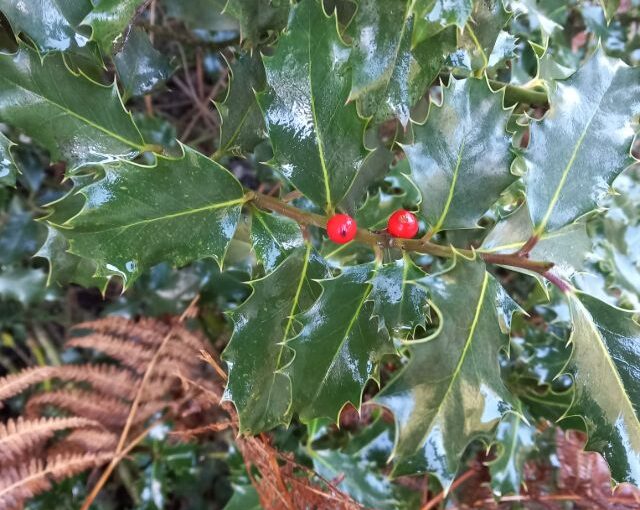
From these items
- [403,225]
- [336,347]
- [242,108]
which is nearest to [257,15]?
A: [242,108]

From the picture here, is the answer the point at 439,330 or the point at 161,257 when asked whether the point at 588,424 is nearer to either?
the point at 439,330

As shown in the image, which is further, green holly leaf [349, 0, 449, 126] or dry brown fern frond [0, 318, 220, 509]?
dry brown fern frond [0, 318, 220, 509]

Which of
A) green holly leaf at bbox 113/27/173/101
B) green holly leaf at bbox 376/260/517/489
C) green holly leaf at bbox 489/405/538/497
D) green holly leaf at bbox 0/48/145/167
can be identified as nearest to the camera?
green holly leaf at bbox 376/260/517/489

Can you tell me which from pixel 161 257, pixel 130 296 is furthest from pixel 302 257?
pixel 130 296

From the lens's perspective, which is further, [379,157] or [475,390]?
[379,157]

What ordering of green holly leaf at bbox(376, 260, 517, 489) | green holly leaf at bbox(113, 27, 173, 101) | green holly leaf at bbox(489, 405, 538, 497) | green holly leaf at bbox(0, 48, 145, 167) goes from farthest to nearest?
green holly leaf at bbox(489, 405, 538, 497), green holly leaf at bbox(113, 27, 173, 101), green holly leaf at bbox(0, 48, 145, 167), green holly leaf at bbox(376, 260, 517, 489)

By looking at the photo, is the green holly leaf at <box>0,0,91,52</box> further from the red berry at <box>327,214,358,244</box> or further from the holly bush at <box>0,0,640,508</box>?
the red berry at <box>327,214,358,244</box>

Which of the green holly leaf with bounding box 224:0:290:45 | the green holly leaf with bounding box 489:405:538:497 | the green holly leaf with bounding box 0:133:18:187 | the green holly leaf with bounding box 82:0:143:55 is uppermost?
the green holly leaf with bounding box 82:0:143:55

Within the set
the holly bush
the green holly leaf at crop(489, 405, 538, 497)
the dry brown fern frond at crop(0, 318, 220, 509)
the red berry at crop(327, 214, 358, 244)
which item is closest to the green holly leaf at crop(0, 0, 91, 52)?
the holly bush
